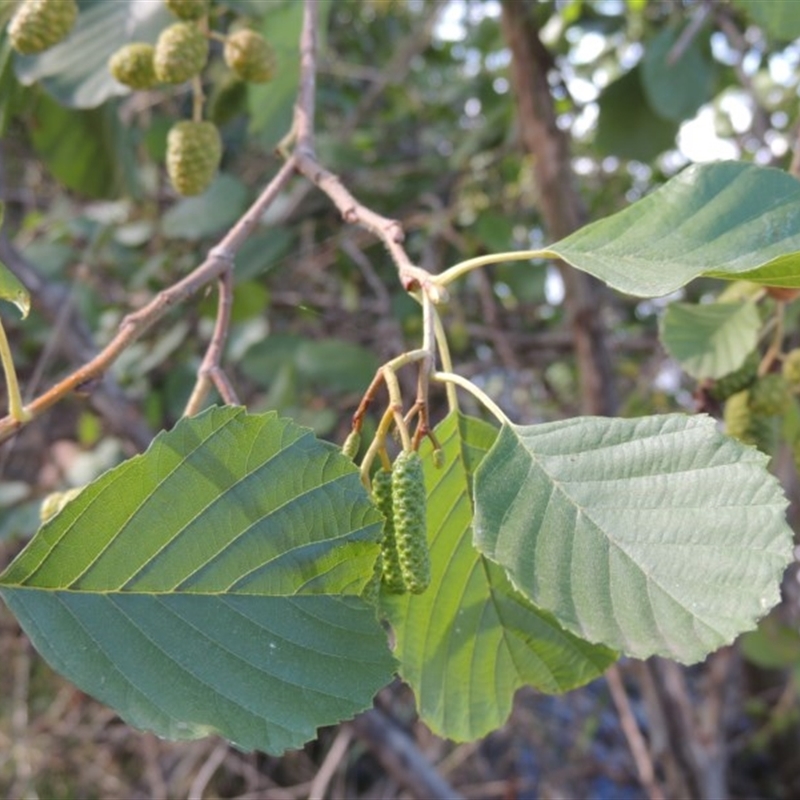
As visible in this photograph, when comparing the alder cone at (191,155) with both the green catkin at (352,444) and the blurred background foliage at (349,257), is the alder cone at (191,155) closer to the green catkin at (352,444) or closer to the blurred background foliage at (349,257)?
the blurred background foliage at (349,257)

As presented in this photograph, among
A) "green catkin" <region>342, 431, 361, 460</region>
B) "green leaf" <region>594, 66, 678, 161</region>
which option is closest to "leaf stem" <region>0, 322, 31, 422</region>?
"green catkin" <region>342, 431, 361, 460</region>

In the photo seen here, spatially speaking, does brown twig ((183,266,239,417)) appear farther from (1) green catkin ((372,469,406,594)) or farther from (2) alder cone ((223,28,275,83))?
(2) alder cone ((223,28,275,83))

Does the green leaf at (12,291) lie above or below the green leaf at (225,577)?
above

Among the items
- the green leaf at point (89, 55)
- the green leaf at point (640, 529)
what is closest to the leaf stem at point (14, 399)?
the green leaf at point (640, 529)

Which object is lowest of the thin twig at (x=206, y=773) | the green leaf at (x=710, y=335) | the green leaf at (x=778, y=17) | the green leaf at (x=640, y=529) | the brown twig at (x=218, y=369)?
the thin twig at (x=206, y=773)

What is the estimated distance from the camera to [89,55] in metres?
1.43

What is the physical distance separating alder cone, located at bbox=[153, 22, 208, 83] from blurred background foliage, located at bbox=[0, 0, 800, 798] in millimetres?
109

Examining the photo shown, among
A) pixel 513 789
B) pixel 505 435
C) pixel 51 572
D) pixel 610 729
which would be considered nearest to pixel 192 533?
pixel 51 572

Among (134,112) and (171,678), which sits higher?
(171,678)

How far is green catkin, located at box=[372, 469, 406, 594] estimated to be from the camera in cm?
77

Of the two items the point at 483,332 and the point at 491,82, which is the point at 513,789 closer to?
the point at 483,332

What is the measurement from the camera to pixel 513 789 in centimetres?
239

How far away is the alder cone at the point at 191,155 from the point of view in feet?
4.15

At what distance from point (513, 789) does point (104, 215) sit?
75.0 inches
